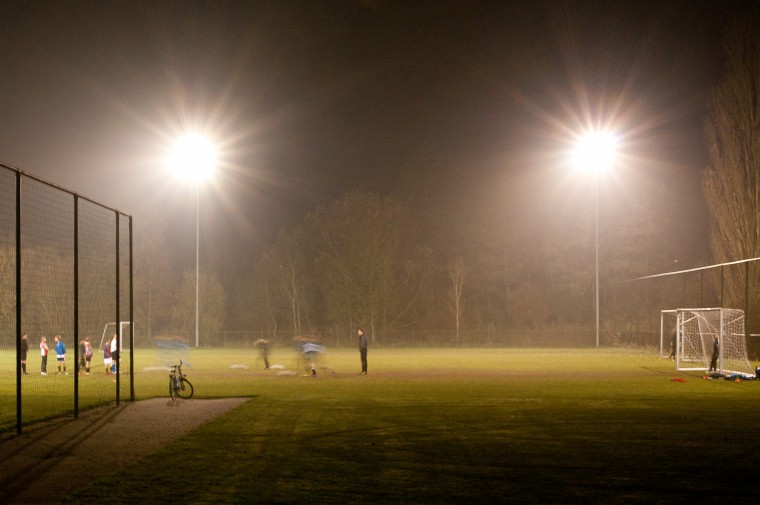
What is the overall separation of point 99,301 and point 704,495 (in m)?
51.7

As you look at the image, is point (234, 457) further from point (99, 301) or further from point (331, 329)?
point (331, 329)

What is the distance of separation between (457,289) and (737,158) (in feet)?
107

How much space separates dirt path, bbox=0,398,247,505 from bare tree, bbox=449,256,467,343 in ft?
173

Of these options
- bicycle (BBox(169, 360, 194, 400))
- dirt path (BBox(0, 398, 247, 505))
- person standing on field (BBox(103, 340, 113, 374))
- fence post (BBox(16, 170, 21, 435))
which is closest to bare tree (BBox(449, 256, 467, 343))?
person standing on field (BBox(103, 340, 113, 374))

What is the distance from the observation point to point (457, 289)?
71.4m

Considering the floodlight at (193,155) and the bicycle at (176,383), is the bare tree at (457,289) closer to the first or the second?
the floodlight at (193,155)

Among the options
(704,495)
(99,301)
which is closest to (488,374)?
(704,495)

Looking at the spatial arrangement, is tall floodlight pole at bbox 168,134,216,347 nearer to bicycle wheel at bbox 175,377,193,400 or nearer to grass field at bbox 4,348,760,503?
grass field at bbox 4,348,760,503

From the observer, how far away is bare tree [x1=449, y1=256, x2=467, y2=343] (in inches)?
2795

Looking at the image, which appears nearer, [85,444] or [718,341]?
[85,444]

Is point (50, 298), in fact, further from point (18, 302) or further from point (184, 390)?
point (18, 302)

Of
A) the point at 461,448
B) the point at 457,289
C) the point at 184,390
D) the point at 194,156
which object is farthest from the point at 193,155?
the point at 461,448

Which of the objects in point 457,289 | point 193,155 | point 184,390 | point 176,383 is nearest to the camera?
point 176,383

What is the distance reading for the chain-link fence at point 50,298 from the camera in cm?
1533
